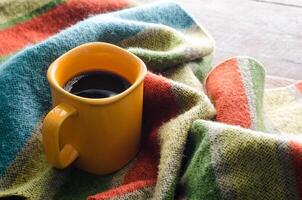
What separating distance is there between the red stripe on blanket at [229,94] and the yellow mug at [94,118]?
0.07 meters

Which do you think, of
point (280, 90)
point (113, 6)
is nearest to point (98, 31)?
point (113, 6)

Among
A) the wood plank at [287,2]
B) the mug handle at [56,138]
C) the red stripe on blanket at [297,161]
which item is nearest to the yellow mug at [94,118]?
the mug handle at [56,138]

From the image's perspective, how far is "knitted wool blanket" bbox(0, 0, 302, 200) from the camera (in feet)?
1.25

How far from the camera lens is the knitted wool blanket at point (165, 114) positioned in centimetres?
38

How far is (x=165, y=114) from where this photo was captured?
0.47 m

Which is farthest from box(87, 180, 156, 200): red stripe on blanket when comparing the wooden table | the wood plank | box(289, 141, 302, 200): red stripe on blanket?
the wood plank

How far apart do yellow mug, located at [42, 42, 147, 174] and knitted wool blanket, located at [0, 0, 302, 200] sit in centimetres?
2

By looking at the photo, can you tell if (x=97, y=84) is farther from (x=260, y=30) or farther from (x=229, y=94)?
(x=260, y=30)

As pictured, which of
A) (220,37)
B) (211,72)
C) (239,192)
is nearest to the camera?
(239,192)

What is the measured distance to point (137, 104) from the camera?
0.43 metres

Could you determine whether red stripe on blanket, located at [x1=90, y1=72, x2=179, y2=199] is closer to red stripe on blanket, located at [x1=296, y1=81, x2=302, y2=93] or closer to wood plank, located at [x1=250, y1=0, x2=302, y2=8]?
red stripe on blanket, located at [x1=296, y1=81, x2=302, y2=93]

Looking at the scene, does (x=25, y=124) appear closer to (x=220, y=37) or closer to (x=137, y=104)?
(x=137, y=104)

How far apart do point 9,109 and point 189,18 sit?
9.5 inches

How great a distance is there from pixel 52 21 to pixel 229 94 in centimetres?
22
